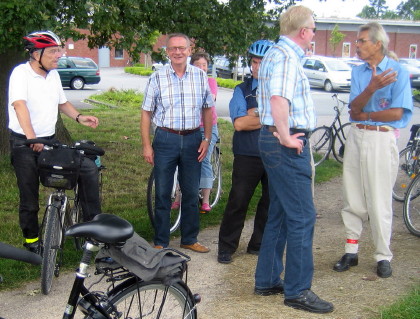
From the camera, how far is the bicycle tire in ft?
15.2

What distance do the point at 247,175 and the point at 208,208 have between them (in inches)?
75.4

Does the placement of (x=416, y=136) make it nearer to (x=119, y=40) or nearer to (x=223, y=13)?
(x=223, y=13)

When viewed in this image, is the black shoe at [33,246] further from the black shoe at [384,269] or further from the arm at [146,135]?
the black shoe at [384,269]

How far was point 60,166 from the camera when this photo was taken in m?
4.60

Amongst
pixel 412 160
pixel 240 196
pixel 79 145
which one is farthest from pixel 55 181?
pixel 412 160

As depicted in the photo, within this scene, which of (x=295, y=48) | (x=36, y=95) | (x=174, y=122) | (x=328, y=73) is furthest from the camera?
(x=328, y=73)

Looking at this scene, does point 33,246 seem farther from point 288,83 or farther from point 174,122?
point 288,83

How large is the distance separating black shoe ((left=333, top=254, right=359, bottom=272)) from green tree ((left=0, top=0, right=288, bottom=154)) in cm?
345

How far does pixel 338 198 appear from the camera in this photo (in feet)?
26.7

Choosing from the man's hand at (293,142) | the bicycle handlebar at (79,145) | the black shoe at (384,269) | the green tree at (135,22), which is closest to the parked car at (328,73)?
the green tree at (135,22)

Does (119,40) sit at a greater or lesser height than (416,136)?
greater

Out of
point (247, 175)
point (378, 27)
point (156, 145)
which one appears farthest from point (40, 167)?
point (378, 27)

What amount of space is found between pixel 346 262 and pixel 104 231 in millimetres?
2961

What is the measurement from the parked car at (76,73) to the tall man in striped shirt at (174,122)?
24216 mm
